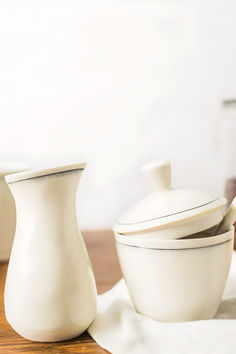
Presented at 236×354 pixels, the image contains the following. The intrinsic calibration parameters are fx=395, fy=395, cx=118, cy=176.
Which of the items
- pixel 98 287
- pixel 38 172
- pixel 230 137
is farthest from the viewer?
pixel 230 137

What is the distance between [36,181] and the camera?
0.35 m

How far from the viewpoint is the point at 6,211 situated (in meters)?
0.62

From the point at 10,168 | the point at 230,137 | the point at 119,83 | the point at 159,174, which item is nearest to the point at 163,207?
the point at 159,174

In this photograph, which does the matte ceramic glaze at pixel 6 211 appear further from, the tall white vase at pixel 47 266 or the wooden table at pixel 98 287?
the tall white vase at pixel 47 266

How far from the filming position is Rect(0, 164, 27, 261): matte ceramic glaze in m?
0.62

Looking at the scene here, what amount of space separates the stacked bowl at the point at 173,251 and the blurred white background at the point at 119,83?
0.94 metres

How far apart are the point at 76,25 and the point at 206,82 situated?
0.47 metres

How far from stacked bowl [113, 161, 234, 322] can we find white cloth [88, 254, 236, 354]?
18 mm

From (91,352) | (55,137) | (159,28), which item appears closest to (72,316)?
(91,352)

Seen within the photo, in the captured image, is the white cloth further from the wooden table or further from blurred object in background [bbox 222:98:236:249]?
blurred object in background [bbox 222:98:236:249]

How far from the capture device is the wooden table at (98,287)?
0.35 m

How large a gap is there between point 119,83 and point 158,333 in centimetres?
104

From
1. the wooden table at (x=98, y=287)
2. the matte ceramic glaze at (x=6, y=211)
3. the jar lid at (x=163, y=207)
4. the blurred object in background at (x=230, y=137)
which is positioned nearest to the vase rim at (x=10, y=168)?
the matte ceramic glaze at (x=6, y=211)

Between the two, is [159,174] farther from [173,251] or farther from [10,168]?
[10,168]
